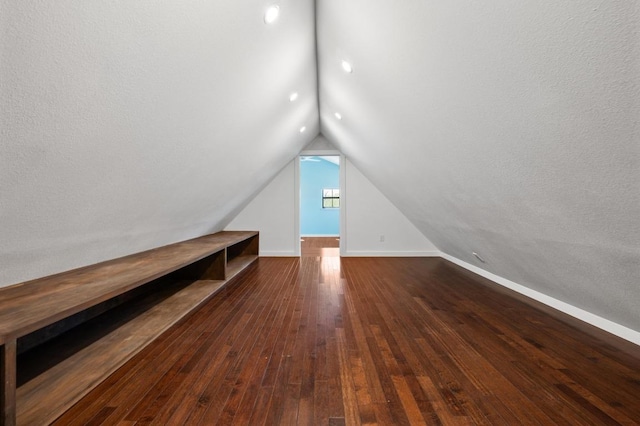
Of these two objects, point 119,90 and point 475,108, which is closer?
point 119,90

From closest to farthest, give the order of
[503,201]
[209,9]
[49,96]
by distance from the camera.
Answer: [49,96] → [209,9] → [503,201]

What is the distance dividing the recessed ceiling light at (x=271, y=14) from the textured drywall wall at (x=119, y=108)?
0.12 ft

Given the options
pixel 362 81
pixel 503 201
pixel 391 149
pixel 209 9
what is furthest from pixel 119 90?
pixel 391 149

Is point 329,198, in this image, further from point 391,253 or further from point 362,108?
point 362,108

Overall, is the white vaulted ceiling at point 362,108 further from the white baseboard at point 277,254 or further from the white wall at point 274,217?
the white baseboard at point 277,254

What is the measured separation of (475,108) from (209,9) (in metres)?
1.46

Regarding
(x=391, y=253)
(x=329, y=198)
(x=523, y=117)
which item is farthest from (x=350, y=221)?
(x=329, y=198)

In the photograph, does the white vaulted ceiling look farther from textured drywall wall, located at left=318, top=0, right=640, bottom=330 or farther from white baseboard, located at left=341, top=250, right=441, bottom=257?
white baseboard, located at left=341, top=250, right=441, bottom=257

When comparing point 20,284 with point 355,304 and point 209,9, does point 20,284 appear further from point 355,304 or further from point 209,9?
point 355,304

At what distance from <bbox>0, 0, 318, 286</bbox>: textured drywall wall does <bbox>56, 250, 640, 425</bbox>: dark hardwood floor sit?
887 mm

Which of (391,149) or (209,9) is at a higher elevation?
(209,9)

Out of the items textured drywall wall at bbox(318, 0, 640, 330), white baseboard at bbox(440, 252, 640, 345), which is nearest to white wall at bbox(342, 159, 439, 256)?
white baseboard at bbox(440, 252, 640, 345)

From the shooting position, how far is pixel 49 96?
3.84 feet

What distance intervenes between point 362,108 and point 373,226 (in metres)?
3.09
